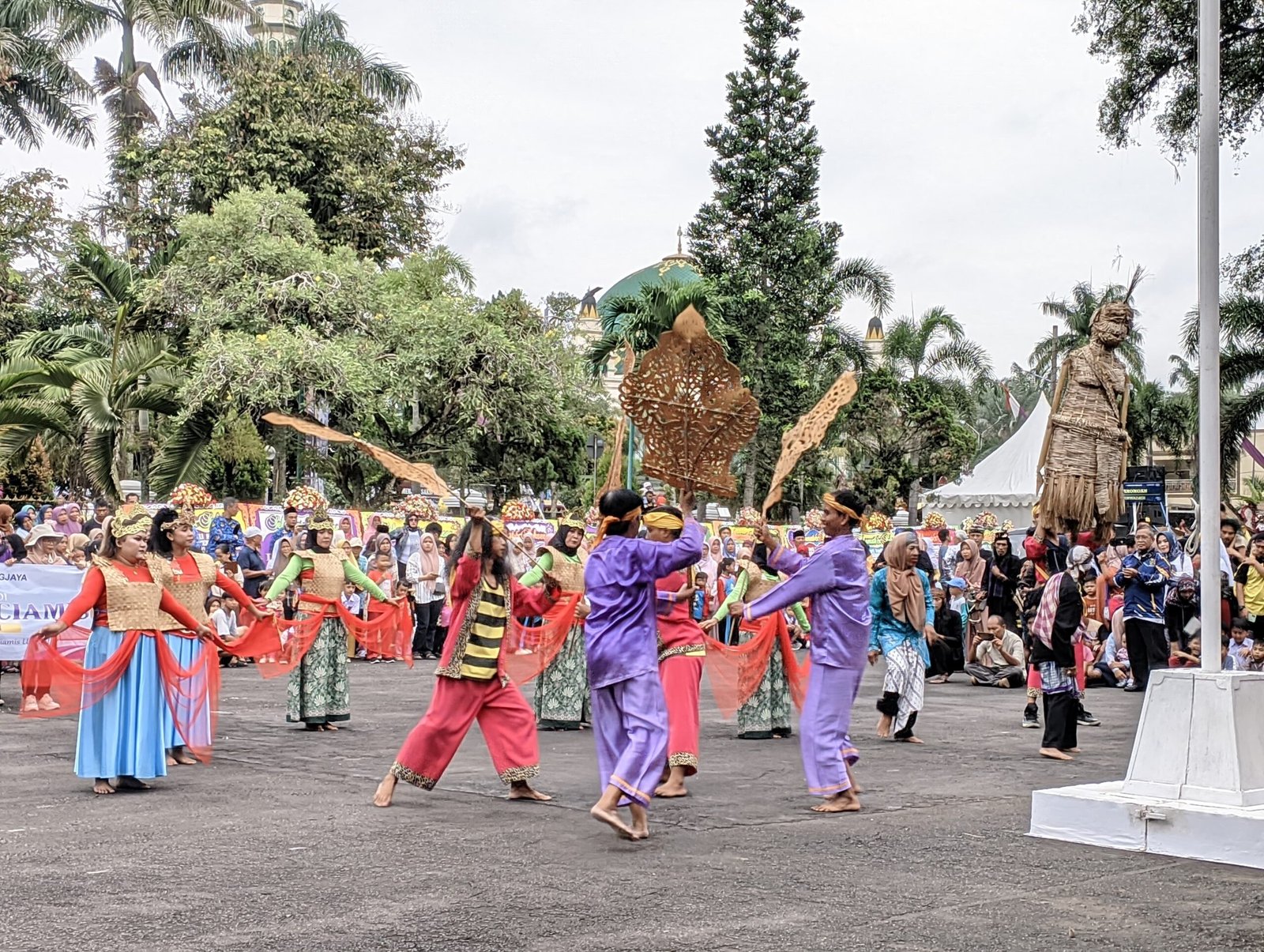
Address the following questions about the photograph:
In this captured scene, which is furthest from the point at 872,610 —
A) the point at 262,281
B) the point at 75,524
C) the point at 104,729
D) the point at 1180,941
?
the point at 262,281

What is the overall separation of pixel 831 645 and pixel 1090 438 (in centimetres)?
Answer: 188

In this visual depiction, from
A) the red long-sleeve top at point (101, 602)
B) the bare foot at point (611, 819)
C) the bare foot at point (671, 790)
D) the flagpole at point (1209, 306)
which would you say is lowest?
the bare foot at point (671, 790)

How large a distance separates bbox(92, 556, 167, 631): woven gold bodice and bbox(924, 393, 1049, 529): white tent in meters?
23.8

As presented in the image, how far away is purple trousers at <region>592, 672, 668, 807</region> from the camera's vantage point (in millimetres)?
7258

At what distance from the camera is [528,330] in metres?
30.9

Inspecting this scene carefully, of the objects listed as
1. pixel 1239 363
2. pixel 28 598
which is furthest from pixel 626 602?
pixel 1239 363

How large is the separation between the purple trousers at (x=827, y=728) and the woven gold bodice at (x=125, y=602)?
3881 mm

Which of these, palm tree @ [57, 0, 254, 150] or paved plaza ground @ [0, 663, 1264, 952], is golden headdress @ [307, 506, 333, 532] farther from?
palm tree @ [57, 0, 254, 150]

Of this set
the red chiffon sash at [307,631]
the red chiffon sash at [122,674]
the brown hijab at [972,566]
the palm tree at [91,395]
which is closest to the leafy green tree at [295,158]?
the palm tree at [91,395]

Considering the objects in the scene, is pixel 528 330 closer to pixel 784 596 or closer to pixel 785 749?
pixel 785 749

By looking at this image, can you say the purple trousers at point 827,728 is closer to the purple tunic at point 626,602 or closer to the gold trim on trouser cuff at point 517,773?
the purple tunic at point 626,602

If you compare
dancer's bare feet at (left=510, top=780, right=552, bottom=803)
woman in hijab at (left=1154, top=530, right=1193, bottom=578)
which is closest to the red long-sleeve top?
dancer's bare feet at (left=510, top=780, right=552, bottom=803)

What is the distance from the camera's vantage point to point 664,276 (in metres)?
35.6

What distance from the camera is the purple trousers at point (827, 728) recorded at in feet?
26.7
